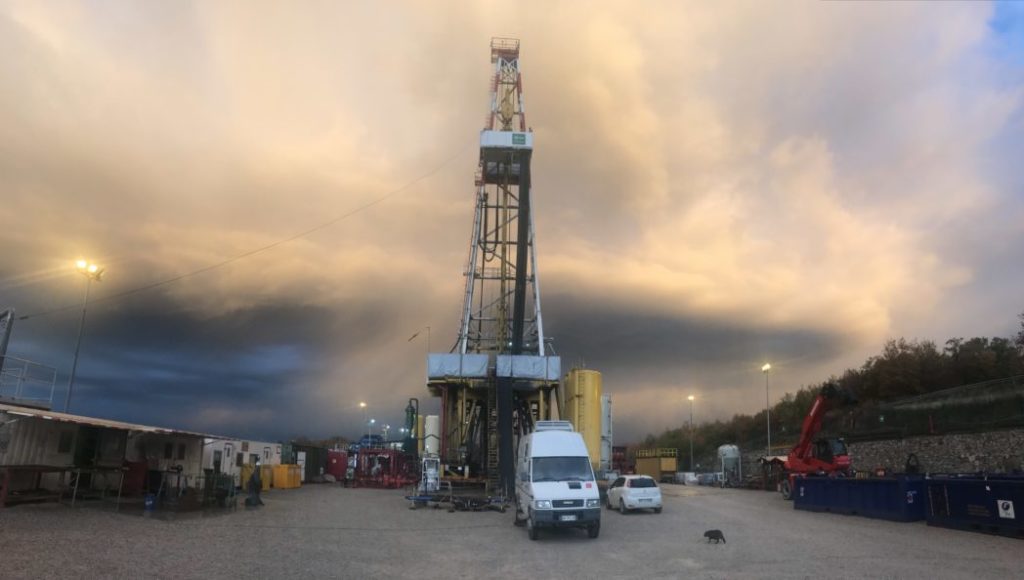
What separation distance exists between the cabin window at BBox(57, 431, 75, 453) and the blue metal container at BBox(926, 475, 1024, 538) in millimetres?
28898

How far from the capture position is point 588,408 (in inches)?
1416

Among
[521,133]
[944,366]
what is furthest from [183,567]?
[944,366]

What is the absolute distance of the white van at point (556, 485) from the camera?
16.9 metres

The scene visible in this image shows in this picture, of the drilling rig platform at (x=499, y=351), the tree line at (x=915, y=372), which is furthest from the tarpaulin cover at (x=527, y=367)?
the tree line at (x=915, y=372)

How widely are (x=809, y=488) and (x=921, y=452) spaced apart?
13.7 meters

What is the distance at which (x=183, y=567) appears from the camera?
11.9 metres

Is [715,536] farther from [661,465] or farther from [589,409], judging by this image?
[661,465]

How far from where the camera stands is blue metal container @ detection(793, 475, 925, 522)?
71.1ft

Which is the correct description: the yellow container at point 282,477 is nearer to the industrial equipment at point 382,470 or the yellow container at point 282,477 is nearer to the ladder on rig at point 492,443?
the industrial equipment at point 382,470

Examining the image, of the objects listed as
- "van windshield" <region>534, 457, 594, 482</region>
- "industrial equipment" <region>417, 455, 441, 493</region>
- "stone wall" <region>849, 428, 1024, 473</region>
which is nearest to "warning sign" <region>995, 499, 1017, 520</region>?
"van windshield" <region>534, 457, 594, 482</region>

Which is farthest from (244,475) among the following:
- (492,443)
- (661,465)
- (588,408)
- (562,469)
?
(661,465)

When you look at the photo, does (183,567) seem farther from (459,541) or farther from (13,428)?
(13,428)

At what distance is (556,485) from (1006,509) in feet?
39.8

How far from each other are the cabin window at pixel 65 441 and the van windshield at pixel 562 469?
16889mm
